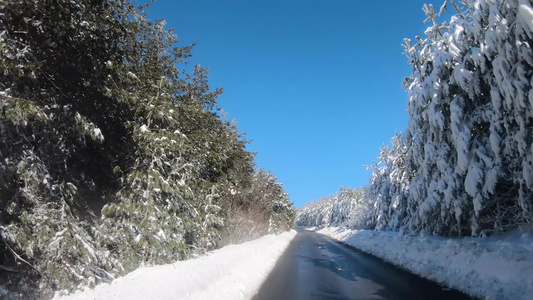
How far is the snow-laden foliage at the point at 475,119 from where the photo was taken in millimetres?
9383

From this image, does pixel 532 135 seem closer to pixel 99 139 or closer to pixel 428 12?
pixel 428 12

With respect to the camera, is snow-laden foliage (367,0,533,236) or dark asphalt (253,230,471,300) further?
snow-laden foliage (367,0,533,236)

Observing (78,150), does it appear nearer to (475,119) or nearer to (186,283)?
(186,283)

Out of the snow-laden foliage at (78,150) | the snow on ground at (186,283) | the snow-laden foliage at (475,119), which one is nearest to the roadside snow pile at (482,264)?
the snow-laden foliage at (475,119)

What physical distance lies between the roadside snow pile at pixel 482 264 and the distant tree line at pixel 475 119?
1.08 meters

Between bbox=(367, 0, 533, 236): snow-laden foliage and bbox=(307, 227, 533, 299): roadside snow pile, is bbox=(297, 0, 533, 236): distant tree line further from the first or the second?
bbox=(307, 227, 533, 299): roadside snow pile

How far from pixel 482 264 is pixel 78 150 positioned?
11.9 metres

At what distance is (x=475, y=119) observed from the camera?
12.1 m

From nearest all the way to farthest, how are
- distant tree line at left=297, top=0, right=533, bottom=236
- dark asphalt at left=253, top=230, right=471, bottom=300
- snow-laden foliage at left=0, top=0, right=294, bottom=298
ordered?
snow-laden foliage at left=0, top=0, right=294, bottom=298
dark asphalt at left=253, top=230, right=471, bottom=300
distant tree line at left=297, top=0, right=533, bottom=236

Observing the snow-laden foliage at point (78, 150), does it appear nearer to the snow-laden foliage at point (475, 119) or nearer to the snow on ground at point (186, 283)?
the snow on ground at point (186, 283)

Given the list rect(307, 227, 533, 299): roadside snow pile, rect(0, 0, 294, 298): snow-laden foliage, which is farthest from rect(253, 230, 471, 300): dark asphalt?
rect(0, 0, 294, 298): snow-laden foliage

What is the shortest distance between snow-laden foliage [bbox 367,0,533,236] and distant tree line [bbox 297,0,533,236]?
3 centimetres

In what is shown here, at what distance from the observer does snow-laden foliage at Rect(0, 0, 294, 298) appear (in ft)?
21.3

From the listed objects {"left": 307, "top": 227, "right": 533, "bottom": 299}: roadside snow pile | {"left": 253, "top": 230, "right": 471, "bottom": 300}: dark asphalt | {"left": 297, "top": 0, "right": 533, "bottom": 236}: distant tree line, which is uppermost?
{"left": 297, "top": 0, "right": 533, "bottom": 236}: distant tree line
